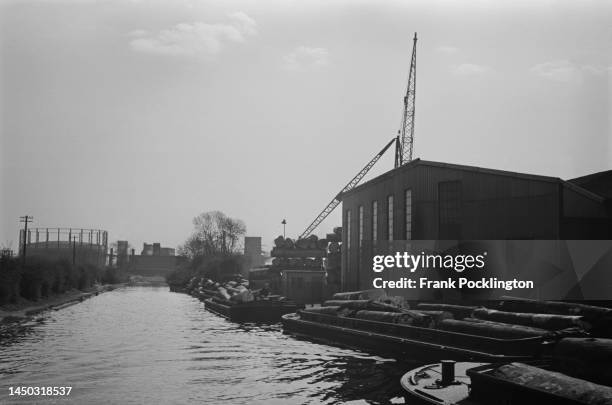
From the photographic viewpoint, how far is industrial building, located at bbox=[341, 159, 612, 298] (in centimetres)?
2770

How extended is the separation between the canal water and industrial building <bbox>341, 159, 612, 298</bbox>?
33.3 ft

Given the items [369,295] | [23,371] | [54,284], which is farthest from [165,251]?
[23,371]

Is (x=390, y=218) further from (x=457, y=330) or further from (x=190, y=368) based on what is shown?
(x=190, y=368)

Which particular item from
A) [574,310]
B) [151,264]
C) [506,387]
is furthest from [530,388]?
[151,264]

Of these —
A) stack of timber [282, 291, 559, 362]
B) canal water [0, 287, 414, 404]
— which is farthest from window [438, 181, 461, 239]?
canal water [0, 287, 414, 404]

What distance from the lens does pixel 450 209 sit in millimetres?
32125

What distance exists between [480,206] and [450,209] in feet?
7.19

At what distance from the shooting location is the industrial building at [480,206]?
2770 cm

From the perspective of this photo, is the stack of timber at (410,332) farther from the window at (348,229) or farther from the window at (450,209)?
the window at (348,229)

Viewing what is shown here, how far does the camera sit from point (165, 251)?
7470 inches

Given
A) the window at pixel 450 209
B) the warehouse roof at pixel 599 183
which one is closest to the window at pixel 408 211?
the window at pixel 450 209

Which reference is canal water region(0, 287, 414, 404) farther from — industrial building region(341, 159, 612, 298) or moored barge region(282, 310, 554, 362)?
industrial building region(341, 159, 612, 298)

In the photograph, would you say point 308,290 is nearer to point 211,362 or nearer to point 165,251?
point 211,362

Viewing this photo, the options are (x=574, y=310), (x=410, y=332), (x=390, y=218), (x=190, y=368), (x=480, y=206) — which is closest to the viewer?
(x=574, y=310)
